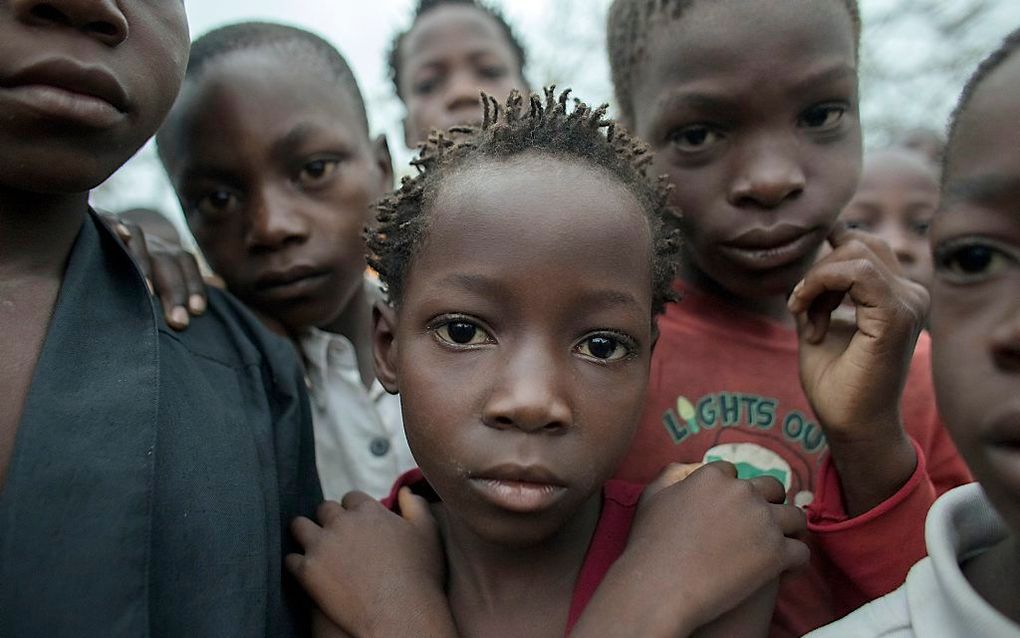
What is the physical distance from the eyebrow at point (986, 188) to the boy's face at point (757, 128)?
0.76 m

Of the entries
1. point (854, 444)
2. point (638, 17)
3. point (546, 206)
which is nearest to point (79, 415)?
point (546, 206)

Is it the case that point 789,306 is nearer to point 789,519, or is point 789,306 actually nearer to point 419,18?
point 789,519

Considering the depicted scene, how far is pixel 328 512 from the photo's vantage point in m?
1.77

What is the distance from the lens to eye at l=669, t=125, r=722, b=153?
2064mm

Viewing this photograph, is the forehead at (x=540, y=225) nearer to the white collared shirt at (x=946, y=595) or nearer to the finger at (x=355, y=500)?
the finger at (x=355, y=500)

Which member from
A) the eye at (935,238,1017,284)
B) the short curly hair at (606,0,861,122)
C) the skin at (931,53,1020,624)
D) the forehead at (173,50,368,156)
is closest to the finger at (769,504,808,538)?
the skin at (931,53,1020,624)

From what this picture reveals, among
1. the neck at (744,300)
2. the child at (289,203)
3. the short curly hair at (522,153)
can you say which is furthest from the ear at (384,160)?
the neck at (744,300)

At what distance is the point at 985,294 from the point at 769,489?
66cm

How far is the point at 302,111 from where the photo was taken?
7.82 feet

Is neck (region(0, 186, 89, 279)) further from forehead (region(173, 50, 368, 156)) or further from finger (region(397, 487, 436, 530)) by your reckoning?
finger (region(397, 487, 436, 530))

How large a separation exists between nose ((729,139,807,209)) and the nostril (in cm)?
141

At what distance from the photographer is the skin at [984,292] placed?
43.8 inches

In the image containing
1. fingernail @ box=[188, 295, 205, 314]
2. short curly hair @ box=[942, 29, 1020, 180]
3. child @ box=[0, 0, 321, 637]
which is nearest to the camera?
short curly hair @ box=[942, 29, 1020, 180]

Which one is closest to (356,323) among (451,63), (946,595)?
(946,595)
